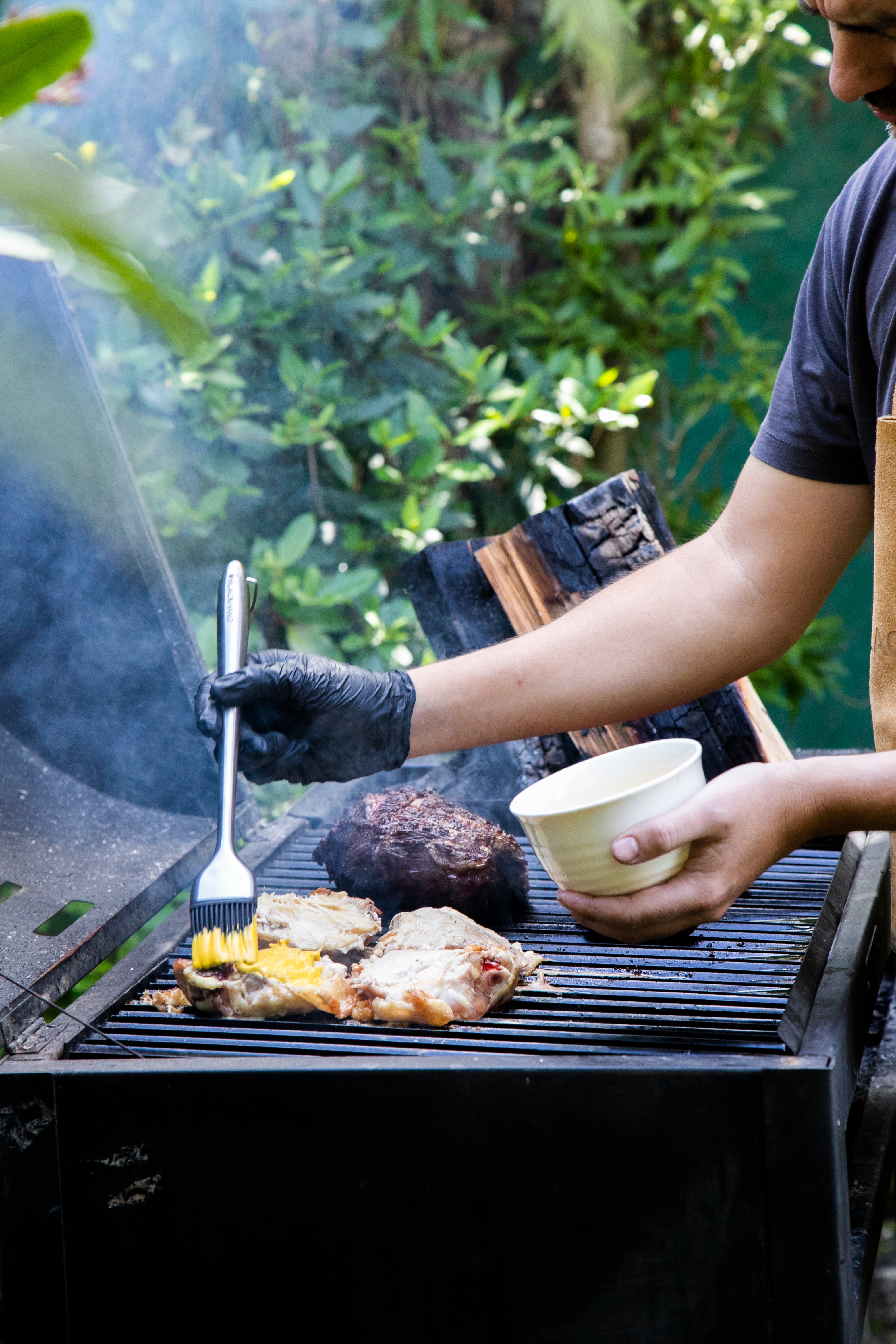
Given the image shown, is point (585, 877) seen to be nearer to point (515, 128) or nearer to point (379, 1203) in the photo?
point (379, 1203)

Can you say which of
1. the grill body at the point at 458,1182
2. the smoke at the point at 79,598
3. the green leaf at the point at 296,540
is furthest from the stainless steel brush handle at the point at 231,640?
the green leaf at the point at 296,540

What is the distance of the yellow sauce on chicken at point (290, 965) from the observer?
5.17ft

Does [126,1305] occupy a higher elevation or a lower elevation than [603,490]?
lower

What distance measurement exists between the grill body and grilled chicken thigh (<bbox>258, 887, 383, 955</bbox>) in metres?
0.26

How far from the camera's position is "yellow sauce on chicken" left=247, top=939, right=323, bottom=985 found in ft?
5.17

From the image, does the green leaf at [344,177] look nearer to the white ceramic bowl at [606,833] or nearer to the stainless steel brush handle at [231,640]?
the stainless steel brush handle at [231,640]

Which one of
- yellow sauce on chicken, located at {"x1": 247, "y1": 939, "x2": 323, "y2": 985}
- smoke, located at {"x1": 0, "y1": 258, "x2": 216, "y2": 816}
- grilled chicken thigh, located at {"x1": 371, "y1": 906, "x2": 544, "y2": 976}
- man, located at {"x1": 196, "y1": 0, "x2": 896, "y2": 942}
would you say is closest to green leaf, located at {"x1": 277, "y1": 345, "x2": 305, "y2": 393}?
smoke, located at {"x1": 0, "y1": 258, "x2": 216, "y2": 816}

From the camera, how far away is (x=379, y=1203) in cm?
131

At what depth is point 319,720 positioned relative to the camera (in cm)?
194

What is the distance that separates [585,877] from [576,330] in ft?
Result: 10.8

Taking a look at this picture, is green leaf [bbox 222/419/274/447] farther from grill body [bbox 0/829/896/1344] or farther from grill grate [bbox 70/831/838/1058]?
grill body [bbox 0/829/896/1344]

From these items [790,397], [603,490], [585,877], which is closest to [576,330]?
[603,490]

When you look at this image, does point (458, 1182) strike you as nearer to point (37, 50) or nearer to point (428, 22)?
point (37, 50)

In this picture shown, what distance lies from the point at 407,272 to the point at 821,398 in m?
2.35
